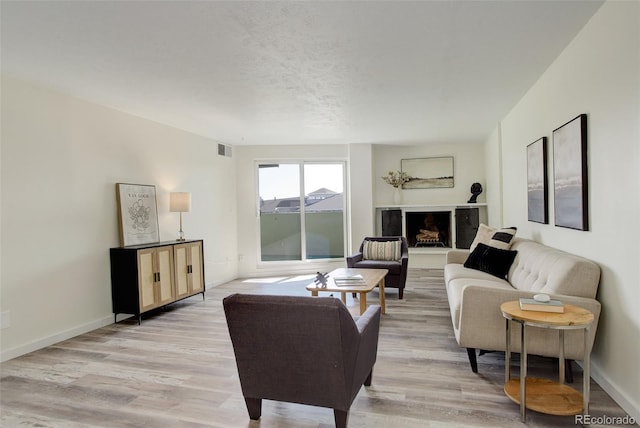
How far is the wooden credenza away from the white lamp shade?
0.47 metres

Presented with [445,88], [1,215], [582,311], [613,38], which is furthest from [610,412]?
[1,215]

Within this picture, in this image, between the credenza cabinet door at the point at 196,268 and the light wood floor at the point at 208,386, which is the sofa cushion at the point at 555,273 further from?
the credenza cabinet door at the point at 196,268

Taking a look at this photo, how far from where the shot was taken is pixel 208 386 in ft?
8.54

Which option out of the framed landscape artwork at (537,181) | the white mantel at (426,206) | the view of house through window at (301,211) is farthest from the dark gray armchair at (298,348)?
the white mantel at (426,206)

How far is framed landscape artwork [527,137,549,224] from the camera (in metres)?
3.41

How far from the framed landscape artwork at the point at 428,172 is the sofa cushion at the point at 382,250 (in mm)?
2349

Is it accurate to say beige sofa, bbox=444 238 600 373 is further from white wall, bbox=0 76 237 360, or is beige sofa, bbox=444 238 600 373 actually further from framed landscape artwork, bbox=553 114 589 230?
white wall, bbox=0 76 237 360

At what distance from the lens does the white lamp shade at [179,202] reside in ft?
16.1

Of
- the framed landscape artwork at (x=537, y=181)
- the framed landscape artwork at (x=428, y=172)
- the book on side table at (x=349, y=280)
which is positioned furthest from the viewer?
the framed landscape artwork at (x=428, y=172)

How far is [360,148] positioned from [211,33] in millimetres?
4707

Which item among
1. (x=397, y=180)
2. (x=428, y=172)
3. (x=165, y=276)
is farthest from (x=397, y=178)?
(x=165, y=276)

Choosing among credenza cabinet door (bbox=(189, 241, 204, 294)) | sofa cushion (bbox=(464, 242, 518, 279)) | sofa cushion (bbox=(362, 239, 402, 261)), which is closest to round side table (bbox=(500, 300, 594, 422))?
sofa cushion (bbox=(464, 242, 518, 279))

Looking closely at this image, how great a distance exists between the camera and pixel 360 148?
22.7 feet

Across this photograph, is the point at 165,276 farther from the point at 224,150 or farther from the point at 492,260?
the point at 492,260
